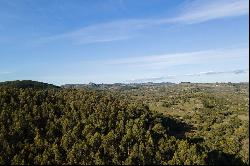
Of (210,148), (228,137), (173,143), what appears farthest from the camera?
(228,137)

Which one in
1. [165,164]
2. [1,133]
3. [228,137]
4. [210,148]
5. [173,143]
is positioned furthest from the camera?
[228,137]

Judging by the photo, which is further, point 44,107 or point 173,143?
point 44,107

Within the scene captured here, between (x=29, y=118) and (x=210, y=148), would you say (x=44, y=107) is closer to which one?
(x=29, y=118)

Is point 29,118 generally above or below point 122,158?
above

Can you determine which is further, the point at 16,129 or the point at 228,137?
the point at 228,137

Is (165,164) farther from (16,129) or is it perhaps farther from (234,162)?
(16,129)

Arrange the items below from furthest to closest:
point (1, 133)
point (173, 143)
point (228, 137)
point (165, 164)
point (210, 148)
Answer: point (228, 137)
point (210, 148)
point (173, 143)
point (1, 133)
point (165, 164)

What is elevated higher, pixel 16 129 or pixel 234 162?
pixel 16 129

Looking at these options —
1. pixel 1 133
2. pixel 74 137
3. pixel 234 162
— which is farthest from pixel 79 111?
pixel 234 162

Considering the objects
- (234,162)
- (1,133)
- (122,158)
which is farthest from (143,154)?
(1,133)
